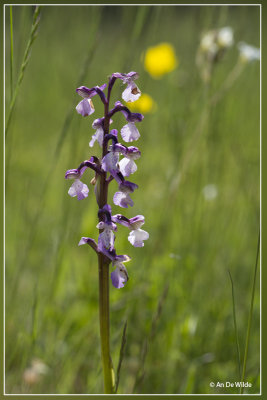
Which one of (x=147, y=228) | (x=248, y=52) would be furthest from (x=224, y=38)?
(x=147, y=228)

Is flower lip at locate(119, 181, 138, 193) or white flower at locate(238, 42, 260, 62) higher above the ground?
white flower at locate(238, 42, 260, 62)

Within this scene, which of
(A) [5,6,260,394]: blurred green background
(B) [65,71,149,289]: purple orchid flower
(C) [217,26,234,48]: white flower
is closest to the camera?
(B) [65,71,149,289]: purple orchid flower

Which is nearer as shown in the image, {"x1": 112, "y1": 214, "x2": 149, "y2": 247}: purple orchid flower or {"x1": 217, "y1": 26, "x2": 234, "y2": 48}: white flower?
{"x1": 112, "y1": 214, "x2": 149, "y2": 247}: purple orchid flower

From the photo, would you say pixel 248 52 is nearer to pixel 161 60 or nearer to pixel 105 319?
pixel 161 60


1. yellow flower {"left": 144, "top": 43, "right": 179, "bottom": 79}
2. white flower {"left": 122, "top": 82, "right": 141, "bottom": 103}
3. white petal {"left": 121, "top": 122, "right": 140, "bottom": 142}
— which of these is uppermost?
yellow flower {"left": 144, "top": 43, "right": 179, "bottom": 79}

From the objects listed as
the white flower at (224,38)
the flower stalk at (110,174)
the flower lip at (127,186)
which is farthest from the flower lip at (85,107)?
the white flower at (224,38)

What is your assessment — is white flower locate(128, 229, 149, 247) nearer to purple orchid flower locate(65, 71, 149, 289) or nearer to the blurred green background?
purple orchid flower locate(65, 71, 149, 289)

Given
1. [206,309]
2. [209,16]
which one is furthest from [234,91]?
[206,309]

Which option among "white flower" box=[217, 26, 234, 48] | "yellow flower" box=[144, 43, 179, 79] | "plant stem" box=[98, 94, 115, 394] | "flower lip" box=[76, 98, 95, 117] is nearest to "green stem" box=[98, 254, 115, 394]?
"plant stem" box=[98, 94, 115, 394]

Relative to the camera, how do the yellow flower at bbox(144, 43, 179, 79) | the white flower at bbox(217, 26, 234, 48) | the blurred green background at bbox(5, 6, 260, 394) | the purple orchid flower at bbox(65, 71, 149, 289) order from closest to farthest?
the purple orchid flower at bbox(65, 71, 149, 289)
the blurred green background at bbox(5, 6, 260, 394)
the white flower at bbox(217, 26, 234, 48)
the yellow flower at bbox(144, 43, 179, 79)

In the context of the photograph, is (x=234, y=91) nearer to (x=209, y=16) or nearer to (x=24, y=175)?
(x=209, y=16)
